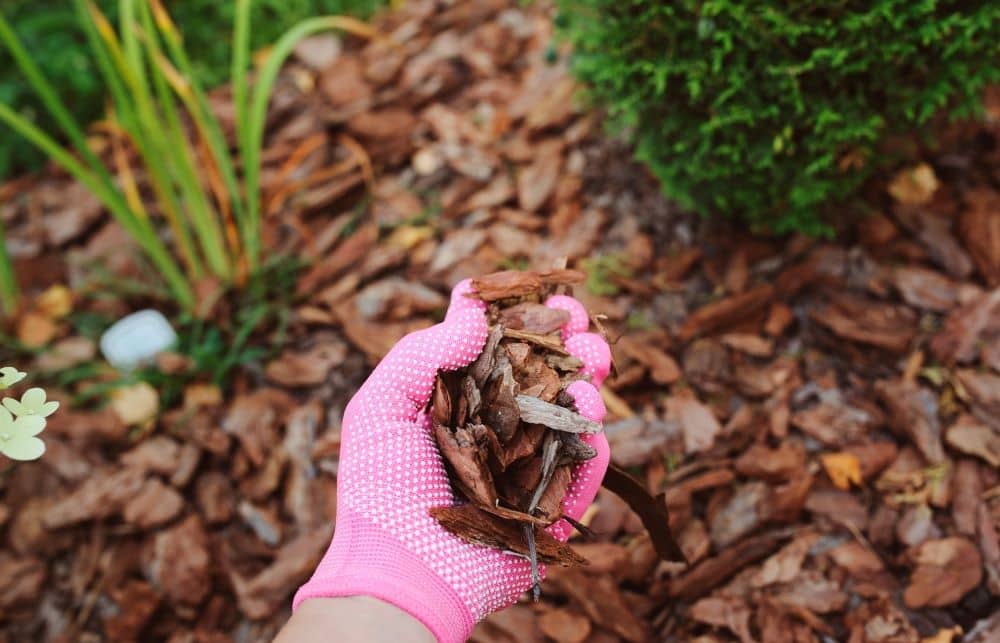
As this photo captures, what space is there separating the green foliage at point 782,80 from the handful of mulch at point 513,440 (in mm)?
776

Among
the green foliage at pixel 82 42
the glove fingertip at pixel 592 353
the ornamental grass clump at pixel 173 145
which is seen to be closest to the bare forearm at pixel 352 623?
the glove fingertip at pixel 592 353

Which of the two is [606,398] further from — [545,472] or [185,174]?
[185,174]

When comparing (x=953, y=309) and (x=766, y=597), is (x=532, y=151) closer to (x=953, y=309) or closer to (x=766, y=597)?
(x=953, y=309)

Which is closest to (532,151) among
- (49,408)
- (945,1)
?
(945,1)

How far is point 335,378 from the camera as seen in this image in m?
2.15

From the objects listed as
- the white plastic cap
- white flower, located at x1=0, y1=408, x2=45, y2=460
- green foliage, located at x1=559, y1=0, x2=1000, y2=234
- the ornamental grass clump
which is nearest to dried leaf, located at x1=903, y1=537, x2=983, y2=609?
green foliage, located at x1=559, y1=0, x2=1000, y2=234

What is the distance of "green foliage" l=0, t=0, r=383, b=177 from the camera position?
103 inches

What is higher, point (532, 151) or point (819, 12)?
point (819, 12)

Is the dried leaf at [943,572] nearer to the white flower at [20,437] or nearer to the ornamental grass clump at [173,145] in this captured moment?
the white flower at [20,437]

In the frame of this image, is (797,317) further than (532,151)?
No

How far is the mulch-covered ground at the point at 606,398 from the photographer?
170 centimetres

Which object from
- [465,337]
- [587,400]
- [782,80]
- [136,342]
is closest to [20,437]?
[465,337]

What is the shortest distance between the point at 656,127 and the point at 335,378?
1.16 metres

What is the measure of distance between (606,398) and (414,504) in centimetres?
87
